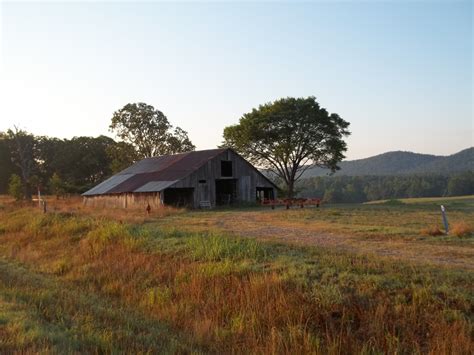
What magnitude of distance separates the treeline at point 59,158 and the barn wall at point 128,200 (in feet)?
73.1

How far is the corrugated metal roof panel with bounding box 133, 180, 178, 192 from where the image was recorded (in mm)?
35725

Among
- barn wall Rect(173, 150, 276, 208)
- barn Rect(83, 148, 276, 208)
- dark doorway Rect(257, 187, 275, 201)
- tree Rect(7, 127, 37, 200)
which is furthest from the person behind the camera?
tree Rect(7, 127, 37, 200)

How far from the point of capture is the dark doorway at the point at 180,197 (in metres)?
38.1

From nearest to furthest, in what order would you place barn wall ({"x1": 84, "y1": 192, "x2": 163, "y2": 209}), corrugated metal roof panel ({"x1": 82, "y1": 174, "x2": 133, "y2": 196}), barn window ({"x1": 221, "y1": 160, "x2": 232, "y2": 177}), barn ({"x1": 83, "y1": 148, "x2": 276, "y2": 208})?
barn wall ({"x1": 84, "y1": 192, "x2": 163, "y2": 209})
barn ({"x1": 83, "y1": 148, "x2": 276, "y2": 208})
barn window ({"x1": 221, "y1": 160, "x2": 232, "y2": 177})
corrugated metal roof panel ({"x1": 82, "y1": 174, "x2": 133, "y2": 196})

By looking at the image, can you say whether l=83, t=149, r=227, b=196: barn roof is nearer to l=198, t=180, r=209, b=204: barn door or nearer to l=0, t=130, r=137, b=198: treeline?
l=198, t=180, r=209, b=204: barn door

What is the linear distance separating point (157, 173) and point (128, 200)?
367 cm

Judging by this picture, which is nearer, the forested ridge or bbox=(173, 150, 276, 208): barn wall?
bbox=(173, 150, 276, 208): barn wall

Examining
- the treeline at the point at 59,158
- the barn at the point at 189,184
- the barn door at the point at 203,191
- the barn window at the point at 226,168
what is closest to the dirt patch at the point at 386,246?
the barn at the point at 189,184

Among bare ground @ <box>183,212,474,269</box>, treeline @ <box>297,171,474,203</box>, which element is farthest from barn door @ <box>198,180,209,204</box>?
treeline @ <box>297,171,474,203</box>

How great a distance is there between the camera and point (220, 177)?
131 feet

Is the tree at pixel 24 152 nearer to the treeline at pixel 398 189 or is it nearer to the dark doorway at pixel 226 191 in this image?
the dark doorway at pixel 226 191

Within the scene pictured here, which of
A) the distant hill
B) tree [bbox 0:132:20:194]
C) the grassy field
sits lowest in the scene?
the grassy field

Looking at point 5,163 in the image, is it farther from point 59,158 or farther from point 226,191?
point 226,191

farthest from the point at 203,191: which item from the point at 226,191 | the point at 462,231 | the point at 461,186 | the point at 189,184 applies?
the point at 461,186
